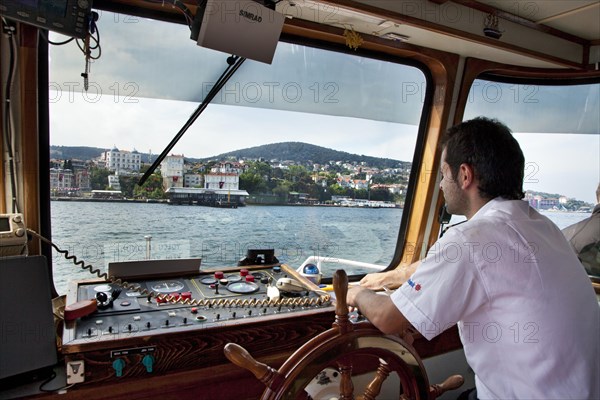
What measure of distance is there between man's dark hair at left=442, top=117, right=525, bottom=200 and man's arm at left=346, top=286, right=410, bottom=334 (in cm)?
49

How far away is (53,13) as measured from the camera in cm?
130

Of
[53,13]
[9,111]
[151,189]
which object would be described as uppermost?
[53,13]

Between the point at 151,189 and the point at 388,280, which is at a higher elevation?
Result: the point at 151,189

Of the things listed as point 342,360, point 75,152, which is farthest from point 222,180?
point 342,360

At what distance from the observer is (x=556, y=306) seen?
3.49 feet

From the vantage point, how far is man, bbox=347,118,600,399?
106 cm

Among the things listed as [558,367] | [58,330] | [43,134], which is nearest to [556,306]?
[558,367]

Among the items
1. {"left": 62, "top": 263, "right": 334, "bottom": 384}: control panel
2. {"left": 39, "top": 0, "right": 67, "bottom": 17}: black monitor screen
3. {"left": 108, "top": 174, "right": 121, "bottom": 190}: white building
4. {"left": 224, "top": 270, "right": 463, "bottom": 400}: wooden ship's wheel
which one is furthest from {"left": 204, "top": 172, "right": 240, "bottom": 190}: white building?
{"left": 224, "top": 270, "right": 463, "bottom": 400}: wooden ship's wheel

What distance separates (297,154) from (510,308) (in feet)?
4.91

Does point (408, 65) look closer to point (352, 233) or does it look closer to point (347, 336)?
point (352, 233)

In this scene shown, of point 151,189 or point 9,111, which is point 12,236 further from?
point 151,189

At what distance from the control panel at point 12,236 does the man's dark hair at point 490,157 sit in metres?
1.49

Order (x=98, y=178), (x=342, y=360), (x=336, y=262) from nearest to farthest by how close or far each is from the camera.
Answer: (x=342, y=360) → (x=98, y=178) → (x=336, y=262)

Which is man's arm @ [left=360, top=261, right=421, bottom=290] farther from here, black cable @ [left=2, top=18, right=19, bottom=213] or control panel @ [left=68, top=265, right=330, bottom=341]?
black cable @ [left=2, top=18, right=19, bottom=213]
